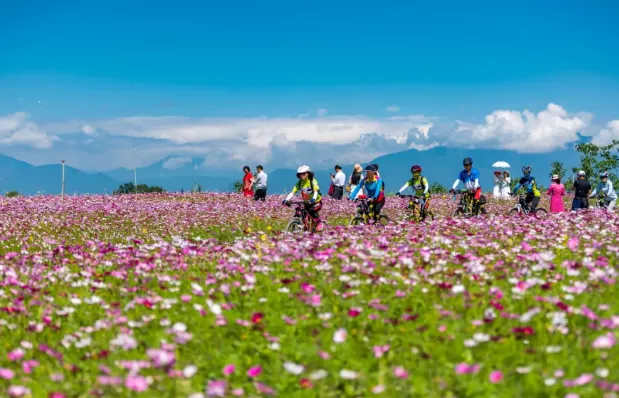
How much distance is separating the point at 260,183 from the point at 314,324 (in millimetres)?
24197

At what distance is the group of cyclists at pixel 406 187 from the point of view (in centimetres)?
1606

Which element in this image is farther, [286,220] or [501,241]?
[286,220]

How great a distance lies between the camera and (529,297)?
6.92m

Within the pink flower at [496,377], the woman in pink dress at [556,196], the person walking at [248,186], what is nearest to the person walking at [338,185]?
the person walking at [248,186]

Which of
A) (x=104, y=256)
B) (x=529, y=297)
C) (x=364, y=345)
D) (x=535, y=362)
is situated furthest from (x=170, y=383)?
(x=104, y=256)

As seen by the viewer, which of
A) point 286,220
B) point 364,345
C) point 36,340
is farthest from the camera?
point 286,220

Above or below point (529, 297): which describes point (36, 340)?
below

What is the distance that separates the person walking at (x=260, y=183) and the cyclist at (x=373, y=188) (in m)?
13.1

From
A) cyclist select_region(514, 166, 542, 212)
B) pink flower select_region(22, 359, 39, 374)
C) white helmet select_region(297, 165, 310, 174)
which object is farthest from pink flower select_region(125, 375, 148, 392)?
cyclist select_region(514, 166, 542, 212)

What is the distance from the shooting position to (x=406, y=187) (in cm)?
1855

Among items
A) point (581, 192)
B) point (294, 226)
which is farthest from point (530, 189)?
point (294, 226)

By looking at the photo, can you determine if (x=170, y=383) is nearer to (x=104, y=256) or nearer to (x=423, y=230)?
(x=104, y=256)

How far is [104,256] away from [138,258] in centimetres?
170

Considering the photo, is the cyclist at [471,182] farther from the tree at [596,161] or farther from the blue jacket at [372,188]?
the tree at [596,161]
